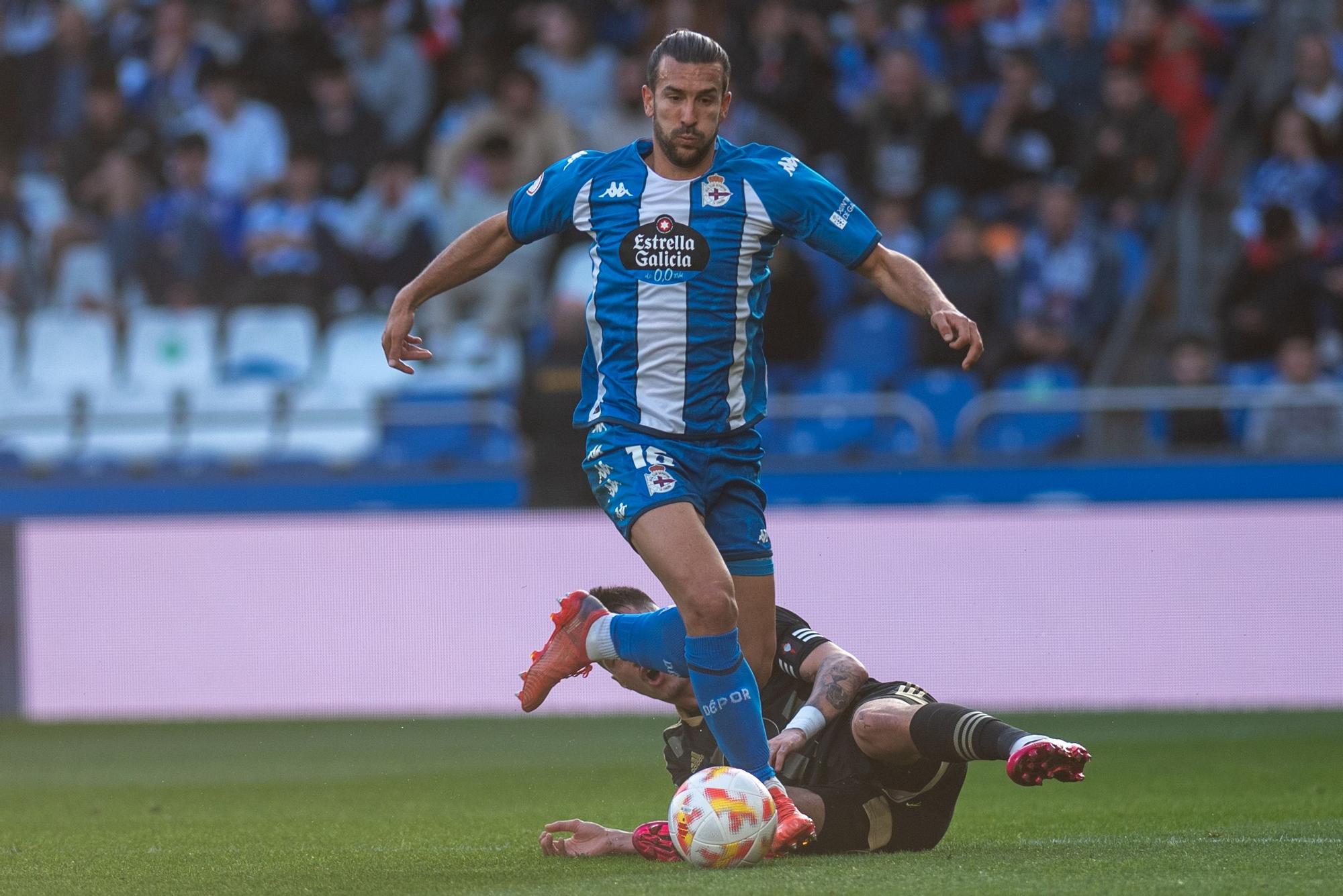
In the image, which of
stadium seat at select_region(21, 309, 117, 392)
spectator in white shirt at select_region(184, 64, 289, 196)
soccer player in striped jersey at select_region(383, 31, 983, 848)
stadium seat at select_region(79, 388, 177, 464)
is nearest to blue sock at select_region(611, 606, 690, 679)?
soccer player in striped jersey at select_region(383, 31, 983, 848)

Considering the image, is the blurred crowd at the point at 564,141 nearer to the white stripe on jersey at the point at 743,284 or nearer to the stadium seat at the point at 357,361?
the stadium seat at the point at 357,361

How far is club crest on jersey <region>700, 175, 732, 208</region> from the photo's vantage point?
5422mm

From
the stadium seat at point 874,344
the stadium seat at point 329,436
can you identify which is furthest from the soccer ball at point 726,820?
the stadium seat at point 329,436

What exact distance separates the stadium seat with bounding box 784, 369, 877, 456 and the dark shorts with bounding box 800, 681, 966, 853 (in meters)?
6.21

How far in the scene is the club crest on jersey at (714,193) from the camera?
542 centimetres

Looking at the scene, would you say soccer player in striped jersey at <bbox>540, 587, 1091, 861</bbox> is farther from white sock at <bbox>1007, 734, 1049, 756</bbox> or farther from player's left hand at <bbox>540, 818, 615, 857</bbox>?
white sock at <bbox>1007, 734, 1049, 756</bbox>

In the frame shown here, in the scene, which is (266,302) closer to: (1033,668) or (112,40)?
(112,40)

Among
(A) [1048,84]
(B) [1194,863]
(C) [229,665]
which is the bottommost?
(C) [229,665]

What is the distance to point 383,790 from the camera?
7867mm

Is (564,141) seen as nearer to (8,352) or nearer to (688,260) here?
(8,352)

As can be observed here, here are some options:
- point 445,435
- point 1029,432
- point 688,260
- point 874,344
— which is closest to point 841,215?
point 688,260

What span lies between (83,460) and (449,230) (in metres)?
3.03

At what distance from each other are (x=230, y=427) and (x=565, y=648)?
7.44m

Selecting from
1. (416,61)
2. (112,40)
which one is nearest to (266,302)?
(416,61)
